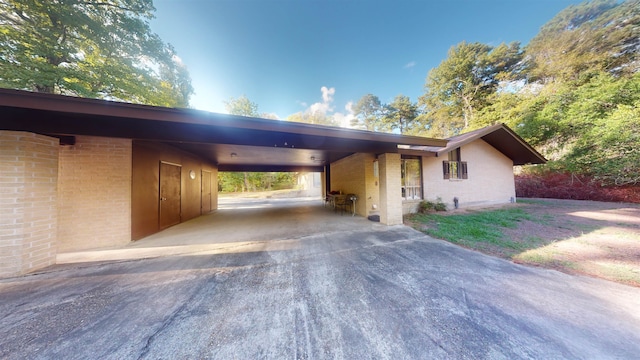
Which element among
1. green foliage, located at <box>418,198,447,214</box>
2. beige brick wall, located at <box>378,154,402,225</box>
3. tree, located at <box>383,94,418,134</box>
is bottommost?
green foliage, located at <box>418,198,447,214</box>

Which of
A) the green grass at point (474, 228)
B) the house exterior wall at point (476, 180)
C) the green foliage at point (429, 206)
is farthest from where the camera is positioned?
the house exterior wall at point (476, 180)

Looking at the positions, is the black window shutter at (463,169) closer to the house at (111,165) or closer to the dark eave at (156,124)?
the house at (111,165)

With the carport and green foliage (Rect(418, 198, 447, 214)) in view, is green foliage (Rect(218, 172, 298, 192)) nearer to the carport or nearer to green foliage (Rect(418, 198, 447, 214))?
the carport

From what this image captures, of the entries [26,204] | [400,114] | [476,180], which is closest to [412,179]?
[476,180]

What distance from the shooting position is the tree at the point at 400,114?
838 inches

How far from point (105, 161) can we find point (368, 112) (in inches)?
914

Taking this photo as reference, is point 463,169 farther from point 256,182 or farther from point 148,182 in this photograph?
point 256,182

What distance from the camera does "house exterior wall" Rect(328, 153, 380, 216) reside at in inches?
279

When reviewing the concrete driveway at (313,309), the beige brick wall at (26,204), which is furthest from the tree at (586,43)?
the beige brick wall at (26,204)

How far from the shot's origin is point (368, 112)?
2302 centimetres

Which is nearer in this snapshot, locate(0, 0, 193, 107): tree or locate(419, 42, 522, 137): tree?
locate(0, 0, 193, 107): tree

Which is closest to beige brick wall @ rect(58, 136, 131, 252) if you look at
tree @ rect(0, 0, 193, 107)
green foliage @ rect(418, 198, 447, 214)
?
tree @ rect(0, 0, 193, 107)

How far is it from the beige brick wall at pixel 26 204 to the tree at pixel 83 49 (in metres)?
5.70

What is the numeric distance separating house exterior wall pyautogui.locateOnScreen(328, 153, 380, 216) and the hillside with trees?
35.4 feet
